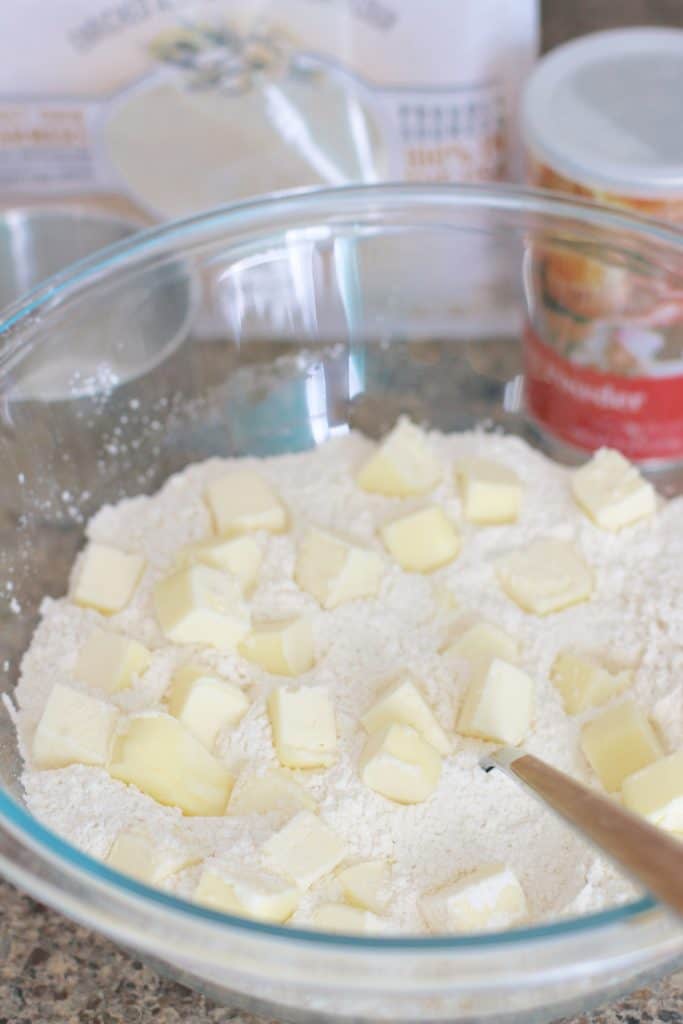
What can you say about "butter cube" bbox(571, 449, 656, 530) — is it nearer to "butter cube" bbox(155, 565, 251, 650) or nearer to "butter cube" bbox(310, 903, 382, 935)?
"butter cube" bbox(155, 565, 251, 650)

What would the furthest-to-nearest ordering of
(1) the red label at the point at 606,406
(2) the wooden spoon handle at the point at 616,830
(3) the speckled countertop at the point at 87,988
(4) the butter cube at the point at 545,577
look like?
(1) the red label at the point at 606,406
(4) the butter cube at the point at 545,577
(3) the speckled countertop at the point at 87,988
(2) the wooden spoon handle at the point at 616,830

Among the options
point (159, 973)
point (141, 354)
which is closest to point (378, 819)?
point (159, 973)

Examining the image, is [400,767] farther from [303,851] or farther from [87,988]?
[87,988]

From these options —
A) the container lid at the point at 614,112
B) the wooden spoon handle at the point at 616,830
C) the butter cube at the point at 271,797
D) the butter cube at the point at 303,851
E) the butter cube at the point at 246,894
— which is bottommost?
the butter cube at the point at 271,797

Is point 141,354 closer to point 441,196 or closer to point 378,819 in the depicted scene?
point 441,196

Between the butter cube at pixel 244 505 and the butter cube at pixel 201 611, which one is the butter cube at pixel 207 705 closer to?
the butter cube at pixel 201 611

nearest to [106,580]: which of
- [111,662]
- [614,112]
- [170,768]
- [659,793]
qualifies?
[111,662]

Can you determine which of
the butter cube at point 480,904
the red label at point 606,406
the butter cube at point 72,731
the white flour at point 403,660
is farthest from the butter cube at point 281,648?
the red label at point 606,406
